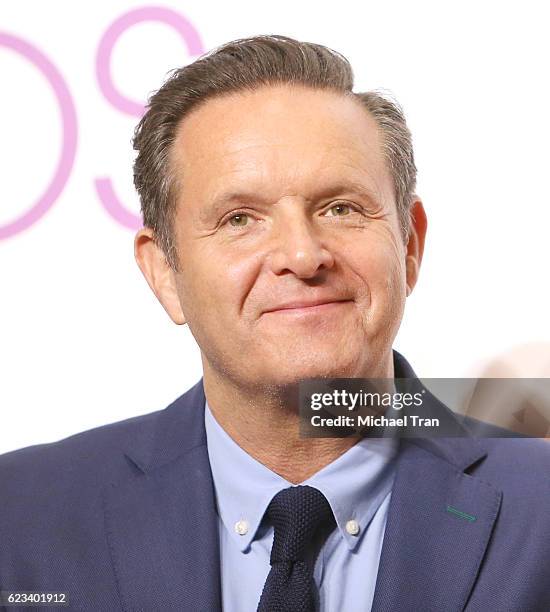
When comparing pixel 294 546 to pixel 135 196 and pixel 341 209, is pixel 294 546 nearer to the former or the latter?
pixel 341 209

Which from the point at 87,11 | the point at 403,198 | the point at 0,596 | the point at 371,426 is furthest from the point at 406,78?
the point at 0,596

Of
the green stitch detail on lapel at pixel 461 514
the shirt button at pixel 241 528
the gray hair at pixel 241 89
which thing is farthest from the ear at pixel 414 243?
the shirt button at pixel 241 528

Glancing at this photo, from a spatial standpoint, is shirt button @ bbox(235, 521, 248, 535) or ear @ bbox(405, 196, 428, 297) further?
ear @ bbox(405, 196, 428, 297)

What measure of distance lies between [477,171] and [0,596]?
1314 mm

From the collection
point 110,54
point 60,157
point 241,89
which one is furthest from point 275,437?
point 110,54

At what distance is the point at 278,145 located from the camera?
1.58 m

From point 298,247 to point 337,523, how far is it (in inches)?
17.3

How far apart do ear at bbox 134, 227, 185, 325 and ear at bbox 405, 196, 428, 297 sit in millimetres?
415

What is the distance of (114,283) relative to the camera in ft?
Answer: 7.14

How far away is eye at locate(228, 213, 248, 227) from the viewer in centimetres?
162

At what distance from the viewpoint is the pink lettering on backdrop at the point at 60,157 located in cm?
219

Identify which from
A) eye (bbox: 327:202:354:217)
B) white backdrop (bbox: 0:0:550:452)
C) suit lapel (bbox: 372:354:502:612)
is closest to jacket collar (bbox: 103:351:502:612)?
suit lapel (bbox: 372:354:502:612)

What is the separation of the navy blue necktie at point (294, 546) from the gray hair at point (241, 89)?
46cm

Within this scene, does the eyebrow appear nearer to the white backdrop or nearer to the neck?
the neck
